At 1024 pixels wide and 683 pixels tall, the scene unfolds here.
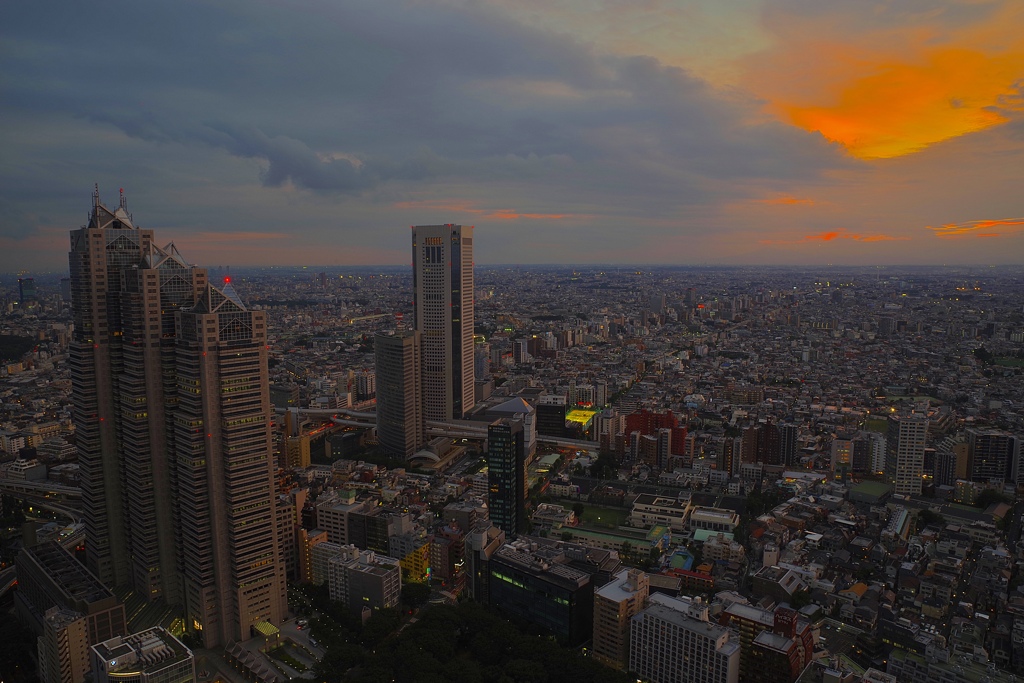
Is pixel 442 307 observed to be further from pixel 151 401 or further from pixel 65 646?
pixel 65 646

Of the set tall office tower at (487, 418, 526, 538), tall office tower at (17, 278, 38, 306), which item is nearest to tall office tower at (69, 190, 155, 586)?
tall office tower at (487, 418, 526, 538)

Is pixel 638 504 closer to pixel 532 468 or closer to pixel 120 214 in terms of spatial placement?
pixel 532 468

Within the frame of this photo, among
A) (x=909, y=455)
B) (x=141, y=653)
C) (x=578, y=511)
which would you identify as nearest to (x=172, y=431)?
(x=141, y=653)

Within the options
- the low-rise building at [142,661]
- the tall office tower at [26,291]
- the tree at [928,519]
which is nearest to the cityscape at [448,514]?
the low-rise building at [142,661]

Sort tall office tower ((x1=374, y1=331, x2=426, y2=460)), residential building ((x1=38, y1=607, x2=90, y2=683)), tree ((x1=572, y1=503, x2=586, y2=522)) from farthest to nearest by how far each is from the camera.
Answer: tall office tower ((x1=374, y1=331, x2=426, y2=460)) → tree ((x1=572, y1=503, x2=586, y2=522)) → residential building ((x1=38, y1=607, x2=90, y2=683))

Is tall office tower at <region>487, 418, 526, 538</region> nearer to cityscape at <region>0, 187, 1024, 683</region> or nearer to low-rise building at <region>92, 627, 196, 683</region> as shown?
cityscape at <region>0, 187, 1024, 683</region>

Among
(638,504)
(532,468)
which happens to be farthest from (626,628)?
(532,468)
